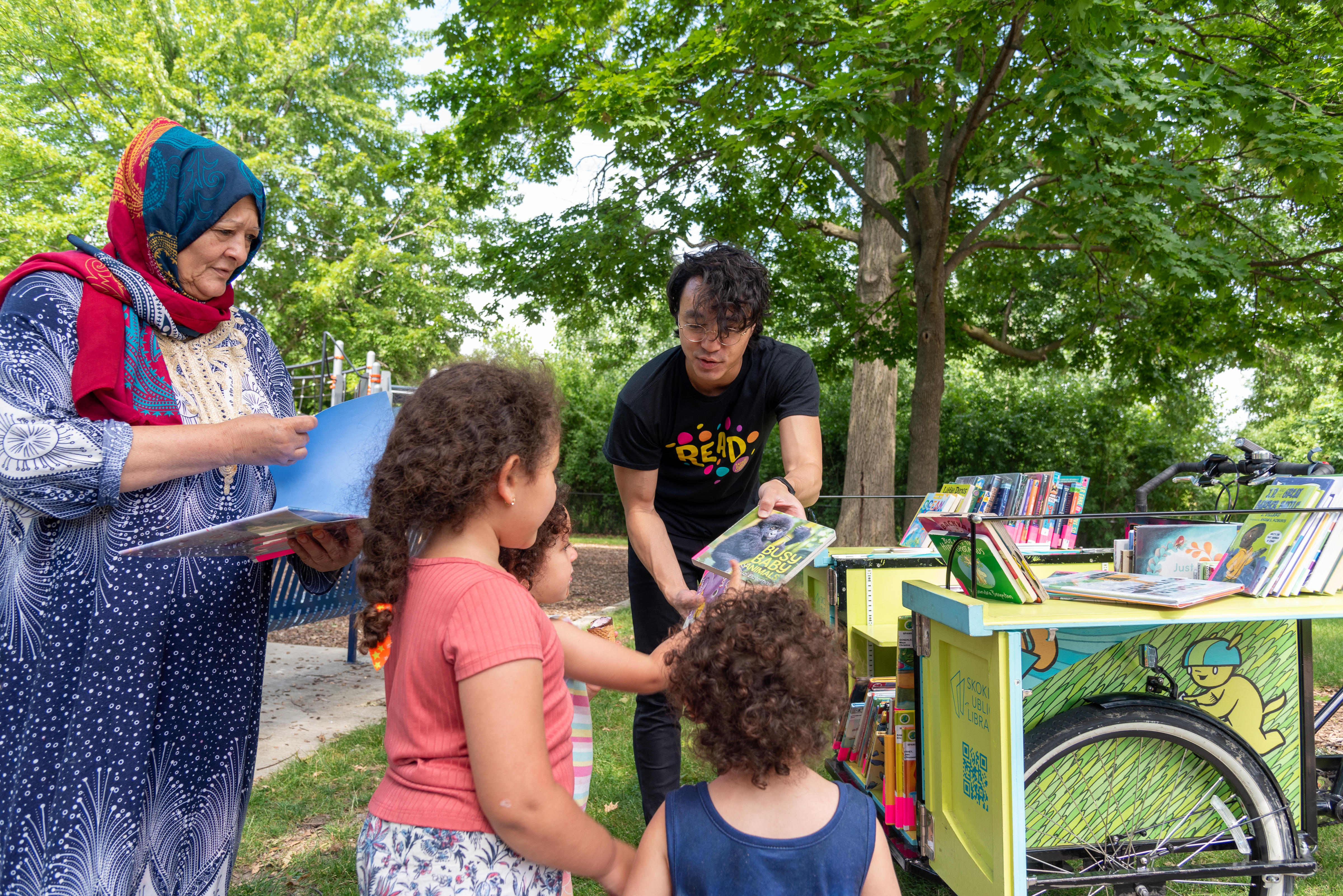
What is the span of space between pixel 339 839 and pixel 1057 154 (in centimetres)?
528

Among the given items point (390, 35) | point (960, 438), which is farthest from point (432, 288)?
point (960, 438)

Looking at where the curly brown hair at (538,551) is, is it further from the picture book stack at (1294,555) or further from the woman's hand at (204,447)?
the picture book stack at (1294,555)

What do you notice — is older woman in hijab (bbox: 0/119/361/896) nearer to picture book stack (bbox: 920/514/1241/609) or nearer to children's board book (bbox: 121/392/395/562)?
children's board book (bbox: 121/392/395/562)

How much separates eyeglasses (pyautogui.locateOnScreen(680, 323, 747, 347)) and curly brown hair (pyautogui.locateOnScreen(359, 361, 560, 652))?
3.25ft

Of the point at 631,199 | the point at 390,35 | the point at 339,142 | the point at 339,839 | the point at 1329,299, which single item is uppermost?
the point at 390,35

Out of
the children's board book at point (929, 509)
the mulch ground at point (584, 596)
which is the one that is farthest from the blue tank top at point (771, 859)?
the mulch ground at point (584, 596)

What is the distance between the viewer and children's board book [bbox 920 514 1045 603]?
6.57 ft

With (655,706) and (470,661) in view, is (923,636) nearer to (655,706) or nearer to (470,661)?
(655,706)

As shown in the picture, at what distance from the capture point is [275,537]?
1.44 metres

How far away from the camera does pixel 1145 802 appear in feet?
7.21

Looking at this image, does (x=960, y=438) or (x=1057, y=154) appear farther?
(x=960, y=438)

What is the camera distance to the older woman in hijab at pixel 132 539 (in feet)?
4.40

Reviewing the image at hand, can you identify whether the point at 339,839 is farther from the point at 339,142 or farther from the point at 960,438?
the point at 339,142

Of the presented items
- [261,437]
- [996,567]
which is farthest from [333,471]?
[996,567]
